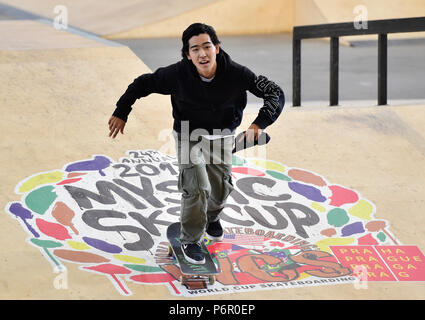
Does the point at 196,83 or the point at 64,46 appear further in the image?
the point at 64,46

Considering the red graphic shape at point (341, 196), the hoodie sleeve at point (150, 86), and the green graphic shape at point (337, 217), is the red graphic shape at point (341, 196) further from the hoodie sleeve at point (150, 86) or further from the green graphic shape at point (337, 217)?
the hoodie sleeve at point (150, 86)

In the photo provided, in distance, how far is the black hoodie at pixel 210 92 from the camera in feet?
14.5

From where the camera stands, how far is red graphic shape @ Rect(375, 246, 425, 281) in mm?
4523

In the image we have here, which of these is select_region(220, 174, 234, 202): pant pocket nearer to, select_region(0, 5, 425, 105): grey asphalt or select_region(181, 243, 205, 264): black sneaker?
select_region(181, 243, 205, 264): black sneaker

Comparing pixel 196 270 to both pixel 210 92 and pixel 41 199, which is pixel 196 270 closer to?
pixel 210 92

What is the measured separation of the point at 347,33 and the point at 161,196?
12.1 ft

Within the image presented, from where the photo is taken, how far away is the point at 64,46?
860cm

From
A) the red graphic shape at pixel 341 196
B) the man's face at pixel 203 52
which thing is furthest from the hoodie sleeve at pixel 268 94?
the red graphic shape at pixel 341 196

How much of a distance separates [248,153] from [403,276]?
218 cm

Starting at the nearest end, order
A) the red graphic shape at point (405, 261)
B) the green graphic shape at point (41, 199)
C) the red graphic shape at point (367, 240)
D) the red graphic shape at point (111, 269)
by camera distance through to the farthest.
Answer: the red graphic shape at point (111, 269), the red graphic shape at point (405, 261), the red graphic shape at point (367, 240), the green graphic shape at point (41, 199)

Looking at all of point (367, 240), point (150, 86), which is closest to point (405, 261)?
point (367, 240)

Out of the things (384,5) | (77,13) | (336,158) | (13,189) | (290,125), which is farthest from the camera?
(77,13)

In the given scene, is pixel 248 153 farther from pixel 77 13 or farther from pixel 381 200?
Answer: pixel 77 13

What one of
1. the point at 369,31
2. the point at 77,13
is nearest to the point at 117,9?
the point at 77,13
